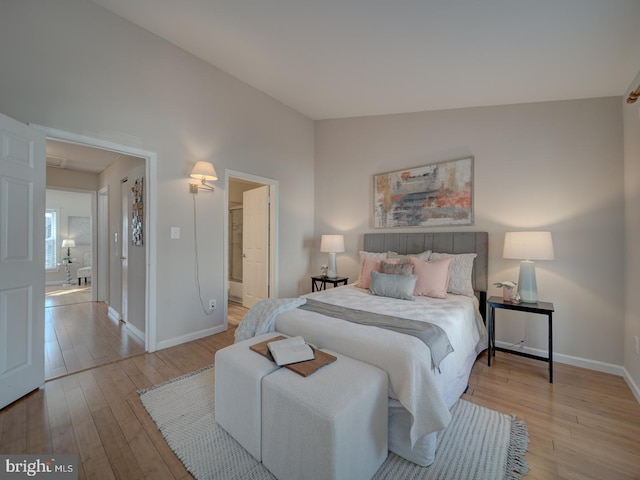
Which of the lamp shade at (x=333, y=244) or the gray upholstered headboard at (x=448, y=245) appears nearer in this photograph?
the gray upholstered headboard at (x=448, y=245)

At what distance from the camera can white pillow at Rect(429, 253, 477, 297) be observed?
2848 millimetres

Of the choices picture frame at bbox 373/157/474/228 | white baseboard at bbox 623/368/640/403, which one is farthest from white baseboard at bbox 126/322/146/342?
white baseboard at bbox 623/368/640/403

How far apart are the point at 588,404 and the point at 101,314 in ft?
19.2

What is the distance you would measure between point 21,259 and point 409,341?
279 centimetres

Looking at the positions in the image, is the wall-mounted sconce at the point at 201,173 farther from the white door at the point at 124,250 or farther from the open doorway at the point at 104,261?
the white door at the point at 124,250

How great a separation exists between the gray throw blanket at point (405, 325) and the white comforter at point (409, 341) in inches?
2.8

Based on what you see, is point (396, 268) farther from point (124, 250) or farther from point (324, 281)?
point (124, 250)

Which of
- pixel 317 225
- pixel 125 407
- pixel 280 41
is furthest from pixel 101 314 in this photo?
pixel 280 41

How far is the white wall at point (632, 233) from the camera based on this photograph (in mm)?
2166

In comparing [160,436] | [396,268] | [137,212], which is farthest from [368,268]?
[137,212]


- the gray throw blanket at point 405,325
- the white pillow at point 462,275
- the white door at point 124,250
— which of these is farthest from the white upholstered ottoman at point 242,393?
the white door at point 124,250

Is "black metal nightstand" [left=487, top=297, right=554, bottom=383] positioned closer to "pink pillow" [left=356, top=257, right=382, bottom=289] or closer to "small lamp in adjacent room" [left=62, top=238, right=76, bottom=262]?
"pink pillow" [left=356, top=257, right=382, bottom=289]

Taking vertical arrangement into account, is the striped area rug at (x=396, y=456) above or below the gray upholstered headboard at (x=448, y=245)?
below

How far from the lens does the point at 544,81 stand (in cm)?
247
